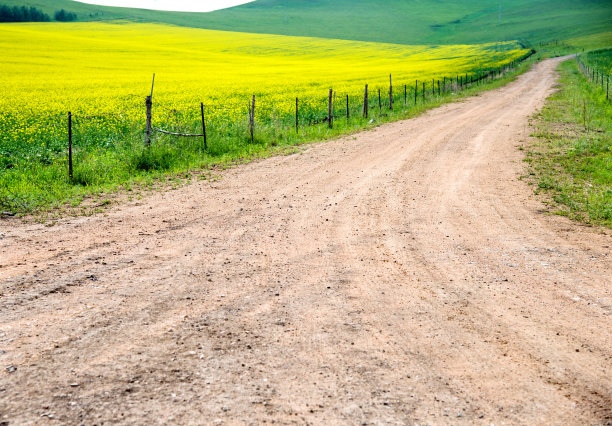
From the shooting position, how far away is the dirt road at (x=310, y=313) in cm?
462

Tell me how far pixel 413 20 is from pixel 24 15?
11886 centimetres

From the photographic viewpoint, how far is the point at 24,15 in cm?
13862

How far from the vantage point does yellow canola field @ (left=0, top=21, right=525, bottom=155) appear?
80.6ft

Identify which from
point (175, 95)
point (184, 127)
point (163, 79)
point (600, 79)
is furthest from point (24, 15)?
point (184, 127)

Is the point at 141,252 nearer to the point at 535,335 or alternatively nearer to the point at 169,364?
the point at 169,364

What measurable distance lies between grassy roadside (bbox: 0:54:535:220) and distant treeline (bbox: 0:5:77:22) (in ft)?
464

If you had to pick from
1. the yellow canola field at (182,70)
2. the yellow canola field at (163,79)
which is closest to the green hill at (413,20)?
the yellow canola field at (182,70)

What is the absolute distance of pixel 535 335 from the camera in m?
5.70

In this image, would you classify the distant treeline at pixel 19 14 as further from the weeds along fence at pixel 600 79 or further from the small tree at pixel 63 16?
the weeds along fence at pixel 600 79

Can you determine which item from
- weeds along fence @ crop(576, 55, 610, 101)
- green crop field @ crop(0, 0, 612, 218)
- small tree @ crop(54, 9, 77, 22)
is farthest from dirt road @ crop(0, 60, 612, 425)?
small tree @ crop(54, 9, 77, 22)

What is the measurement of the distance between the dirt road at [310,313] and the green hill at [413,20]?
433 ft

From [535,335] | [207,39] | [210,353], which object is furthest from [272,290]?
[207,39]

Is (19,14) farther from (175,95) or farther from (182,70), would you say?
(175,95)

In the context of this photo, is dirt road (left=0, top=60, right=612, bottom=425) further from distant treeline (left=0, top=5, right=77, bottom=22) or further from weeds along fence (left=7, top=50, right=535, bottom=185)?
distant treeline (left=0, top=5, right=77, bottom=22)
